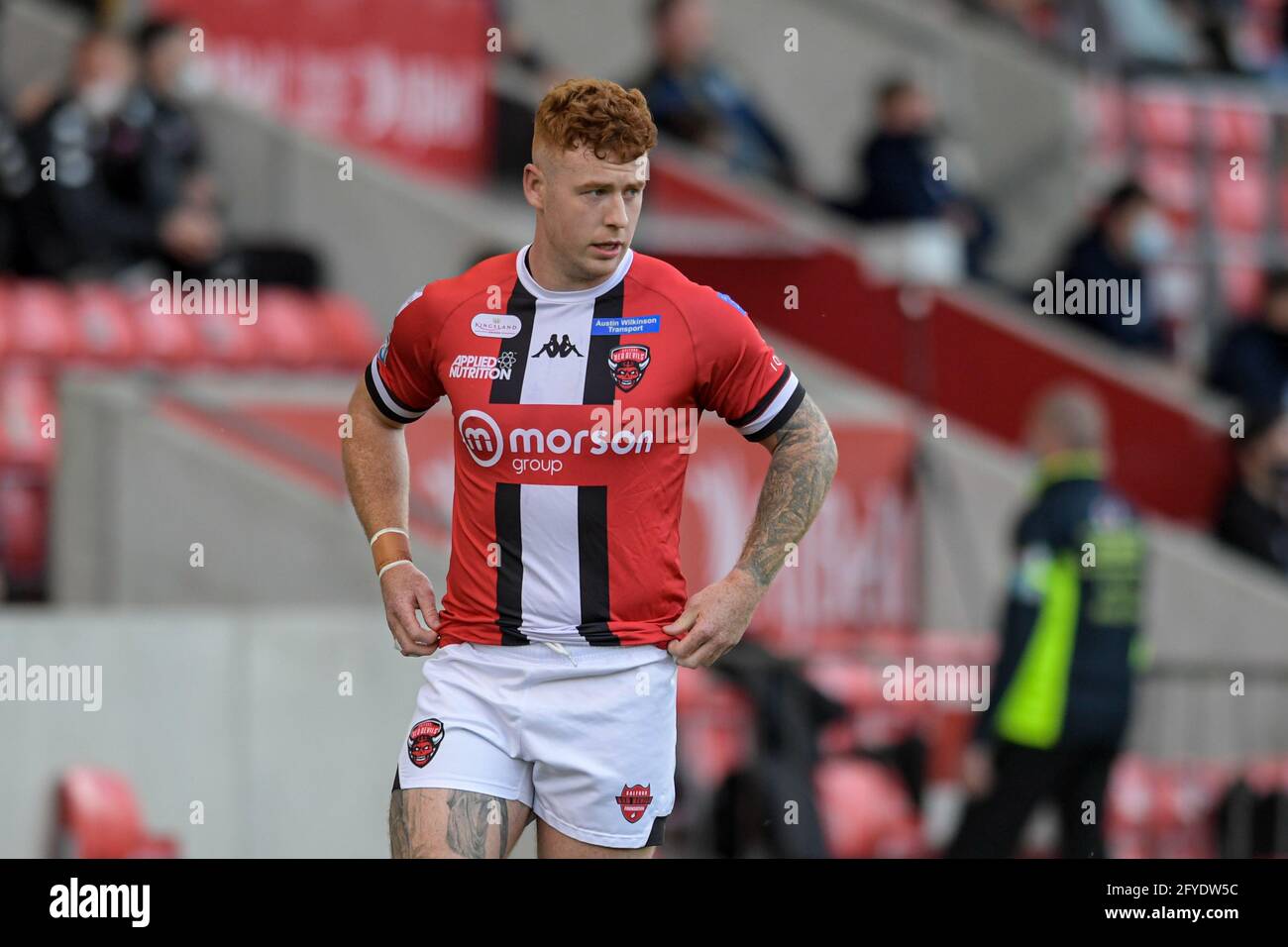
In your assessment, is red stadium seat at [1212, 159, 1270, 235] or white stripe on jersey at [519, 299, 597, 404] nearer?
white stripe on jersey at [519, 299, 597, 404]

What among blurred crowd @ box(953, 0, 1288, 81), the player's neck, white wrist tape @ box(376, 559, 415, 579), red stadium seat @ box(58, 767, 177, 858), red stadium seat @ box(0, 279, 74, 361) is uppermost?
blurred crowd @ box(953, 0, 1288, 81)

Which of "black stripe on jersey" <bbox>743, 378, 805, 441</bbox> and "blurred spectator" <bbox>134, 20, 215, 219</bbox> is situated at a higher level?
"blurred spectator" <bbox>134, 20, 215, 219</bbox>

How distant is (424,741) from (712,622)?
70cm

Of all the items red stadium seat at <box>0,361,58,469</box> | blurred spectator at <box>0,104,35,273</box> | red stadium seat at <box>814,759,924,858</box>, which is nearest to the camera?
red stadium seat at <box>814,759,924,858</box>

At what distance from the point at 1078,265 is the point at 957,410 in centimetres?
124

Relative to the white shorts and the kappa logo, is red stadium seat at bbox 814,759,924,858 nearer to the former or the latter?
the white shorts

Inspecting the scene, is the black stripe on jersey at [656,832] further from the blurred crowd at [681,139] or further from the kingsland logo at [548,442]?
the blurred crowd at [681,139]

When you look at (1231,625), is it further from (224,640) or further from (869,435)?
(224,640)

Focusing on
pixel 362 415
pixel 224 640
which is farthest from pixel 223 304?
pixel 362 415

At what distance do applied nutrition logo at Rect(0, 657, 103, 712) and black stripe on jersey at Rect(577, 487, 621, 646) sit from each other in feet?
14.1

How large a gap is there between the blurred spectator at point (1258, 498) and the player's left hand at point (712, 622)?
8.62 m

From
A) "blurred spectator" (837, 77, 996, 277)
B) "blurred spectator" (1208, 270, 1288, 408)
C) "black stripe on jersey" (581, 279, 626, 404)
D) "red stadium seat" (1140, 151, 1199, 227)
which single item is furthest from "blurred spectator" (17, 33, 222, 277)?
"red stadium seat" (1140, 151, 1199, 227)

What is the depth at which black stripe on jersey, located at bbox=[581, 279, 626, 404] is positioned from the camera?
198 inches
